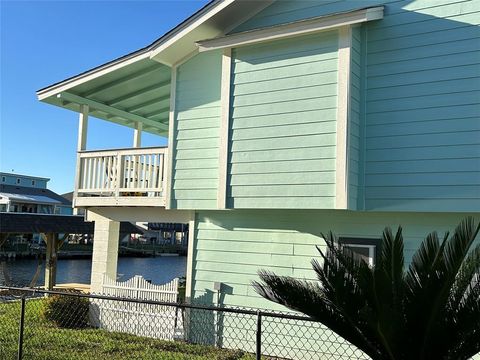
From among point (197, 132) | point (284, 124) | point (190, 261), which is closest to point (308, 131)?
point (284, 124)

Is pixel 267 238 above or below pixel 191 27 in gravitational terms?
below

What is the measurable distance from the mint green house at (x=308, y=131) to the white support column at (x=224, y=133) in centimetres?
2

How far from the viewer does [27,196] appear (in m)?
50.2

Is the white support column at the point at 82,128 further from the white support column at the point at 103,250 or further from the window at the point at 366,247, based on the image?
the window at the point at 366,247

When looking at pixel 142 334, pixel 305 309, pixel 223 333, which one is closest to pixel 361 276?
pixel 305 309

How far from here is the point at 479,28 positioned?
6645 millimetres

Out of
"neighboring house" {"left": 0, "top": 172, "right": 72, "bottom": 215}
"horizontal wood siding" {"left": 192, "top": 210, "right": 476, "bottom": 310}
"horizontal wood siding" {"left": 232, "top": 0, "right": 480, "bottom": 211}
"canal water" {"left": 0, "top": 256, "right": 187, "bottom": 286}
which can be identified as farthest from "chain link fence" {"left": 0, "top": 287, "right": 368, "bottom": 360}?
"neighboring house" {"left": 0, "top": 172, "right": 72, "bottom": 215}

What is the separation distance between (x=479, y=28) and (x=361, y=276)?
472 cm

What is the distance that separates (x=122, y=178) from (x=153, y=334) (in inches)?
118

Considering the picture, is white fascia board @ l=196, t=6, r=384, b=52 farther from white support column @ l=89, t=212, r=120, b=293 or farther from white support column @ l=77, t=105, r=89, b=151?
white support column @ l=89, t=212, r=120, b=293

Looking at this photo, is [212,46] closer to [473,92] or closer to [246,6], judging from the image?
[246,6]

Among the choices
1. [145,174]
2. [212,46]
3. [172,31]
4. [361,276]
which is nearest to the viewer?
[361,276]

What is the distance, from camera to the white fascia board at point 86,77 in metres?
9.15

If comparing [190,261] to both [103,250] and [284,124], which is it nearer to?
[103,250]
